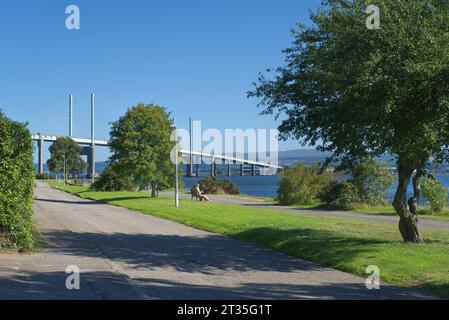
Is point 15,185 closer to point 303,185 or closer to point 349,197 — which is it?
point 349,197

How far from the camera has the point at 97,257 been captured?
13070 millimetres

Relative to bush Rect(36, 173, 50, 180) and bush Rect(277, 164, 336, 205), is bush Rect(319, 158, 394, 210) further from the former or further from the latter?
bush Rect(36, 173, 50, 180)

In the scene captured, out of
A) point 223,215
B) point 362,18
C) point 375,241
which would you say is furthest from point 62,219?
point 362,18

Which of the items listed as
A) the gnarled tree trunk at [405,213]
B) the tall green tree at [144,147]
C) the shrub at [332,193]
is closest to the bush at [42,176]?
the tall green tree at [144,147]

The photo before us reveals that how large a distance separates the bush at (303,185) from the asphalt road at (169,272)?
23481 mm

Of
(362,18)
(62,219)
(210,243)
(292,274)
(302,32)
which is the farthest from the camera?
(62,219)

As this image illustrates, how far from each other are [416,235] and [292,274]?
5.10 m

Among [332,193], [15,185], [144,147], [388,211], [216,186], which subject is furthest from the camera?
[216,186]

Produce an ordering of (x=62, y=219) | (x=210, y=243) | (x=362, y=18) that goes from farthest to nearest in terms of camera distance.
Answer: (x=62, y=219) → (x=210, y=243) → (x=362, y=18)

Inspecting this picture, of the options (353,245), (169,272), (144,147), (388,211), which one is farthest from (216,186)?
(169,272)

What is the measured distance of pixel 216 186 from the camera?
64625mm

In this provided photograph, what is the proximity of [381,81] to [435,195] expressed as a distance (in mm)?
21315

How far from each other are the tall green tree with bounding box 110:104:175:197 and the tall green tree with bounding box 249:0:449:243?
28546mm
